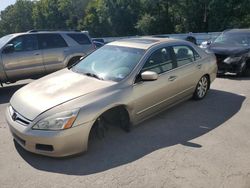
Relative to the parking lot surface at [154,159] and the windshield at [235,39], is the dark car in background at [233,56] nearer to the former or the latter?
the windshield at [235,39]

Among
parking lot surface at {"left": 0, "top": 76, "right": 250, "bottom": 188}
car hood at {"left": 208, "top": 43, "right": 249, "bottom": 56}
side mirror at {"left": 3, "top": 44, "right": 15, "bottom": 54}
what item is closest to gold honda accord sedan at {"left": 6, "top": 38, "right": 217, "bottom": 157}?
parking lot surface at {"left": 0, "top": 76, "right": 250, "bottom": 188}

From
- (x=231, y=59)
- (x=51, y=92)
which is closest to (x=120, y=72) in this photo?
(x=51, y=92)

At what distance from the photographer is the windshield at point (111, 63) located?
4742mm

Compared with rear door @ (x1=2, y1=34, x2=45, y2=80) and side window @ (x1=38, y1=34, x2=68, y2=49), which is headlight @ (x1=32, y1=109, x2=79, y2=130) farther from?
side window @ (x1=38, y1=34, x2=68, y2=49)

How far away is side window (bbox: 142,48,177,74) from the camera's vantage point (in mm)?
5027

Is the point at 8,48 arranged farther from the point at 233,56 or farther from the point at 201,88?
the point at 233,56

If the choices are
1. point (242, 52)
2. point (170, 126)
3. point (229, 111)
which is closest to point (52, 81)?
point (170, 126)

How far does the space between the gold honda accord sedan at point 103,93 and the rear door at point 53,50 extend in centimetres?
333

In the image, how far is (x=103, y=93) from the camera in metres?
4.24

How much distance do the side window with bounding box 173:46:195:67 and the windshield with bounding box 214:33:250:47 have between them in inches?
168

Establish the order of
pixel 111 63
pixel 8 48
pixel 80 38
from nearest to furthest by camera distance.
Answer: pixel 111 63, pixel 8 48, pixel 80 38

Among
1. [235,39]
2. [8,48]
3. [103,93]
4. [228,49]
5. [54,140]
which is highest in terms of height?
[8,48]

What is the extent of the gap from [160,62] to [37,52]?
14.8ft

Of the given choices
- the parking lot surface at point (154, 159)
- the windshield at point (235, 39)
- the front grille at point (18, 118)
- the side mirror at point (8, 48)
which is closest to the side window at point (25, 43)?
the side mirror at point (8, 48)
